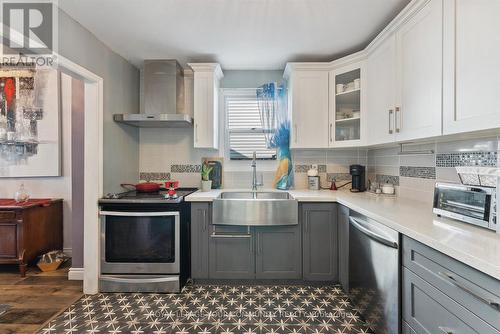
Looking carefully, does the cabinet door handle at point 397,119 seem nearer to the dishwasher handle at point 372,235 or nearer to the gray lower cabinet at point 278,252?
the dishwasher handle at point 372,235

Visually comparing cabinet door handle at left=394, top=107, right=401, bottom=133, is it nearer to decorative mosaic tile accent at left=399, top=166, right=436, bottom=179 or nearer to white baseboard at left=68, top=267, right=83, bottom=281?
decorative mosaic tile accent at left=399, top=166, right=436, bottom=179

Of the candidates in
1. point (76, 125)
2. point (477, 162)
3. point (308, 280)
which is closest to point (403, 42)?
point (477, 162)

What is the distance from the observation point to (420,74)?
1581 mm

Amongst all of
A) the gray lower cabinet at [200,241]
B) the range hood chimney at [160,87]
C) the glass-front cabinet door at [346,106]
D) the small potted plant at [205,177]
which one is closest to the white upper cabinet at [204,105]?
the range hood chimney at [160,87]

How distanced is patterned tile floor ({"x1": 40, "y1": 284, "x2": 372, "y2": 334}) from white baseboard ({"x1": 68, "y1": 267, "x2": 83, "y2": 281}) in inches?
16.3

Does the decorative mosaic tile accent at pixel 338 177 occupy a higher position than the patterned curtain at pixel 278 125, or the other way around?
the patterned curtain at pixel 278 125

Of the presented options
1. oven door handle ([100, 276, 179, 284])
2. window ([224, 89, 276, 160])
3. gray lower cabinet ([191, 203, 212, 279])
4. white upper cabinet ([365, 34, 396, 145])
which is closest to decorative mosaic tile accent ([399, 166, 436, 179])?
white upper cabinet ([365, 34, 396, 145])

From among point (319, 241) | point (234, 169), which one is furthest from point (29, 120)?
point (319, 241)

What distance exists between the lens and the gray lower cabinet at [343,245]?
212 cm

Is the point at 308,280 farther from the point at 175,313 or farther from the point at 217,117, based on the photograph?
the point at 217,117

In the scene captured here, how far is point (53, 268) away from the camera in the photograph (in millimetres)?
2729

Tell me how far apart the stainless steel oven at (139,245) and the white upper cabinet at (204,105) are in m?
0.94

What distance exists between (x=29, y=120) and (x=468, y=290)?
13.5ft

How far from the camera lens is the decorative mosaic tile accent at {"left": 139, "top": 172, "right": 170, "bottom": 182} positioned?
3.05 metres
